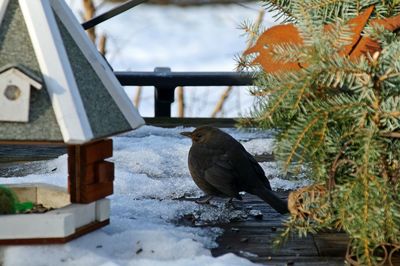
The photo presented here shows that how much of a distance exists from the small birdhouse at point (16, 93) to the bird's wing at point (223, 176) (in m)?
1.22

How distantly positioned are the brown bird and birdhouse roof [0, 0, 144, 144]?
809 mm

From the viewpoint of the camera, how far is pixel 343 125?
2.83 metres

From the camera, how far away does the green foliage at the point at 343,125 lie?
271cm

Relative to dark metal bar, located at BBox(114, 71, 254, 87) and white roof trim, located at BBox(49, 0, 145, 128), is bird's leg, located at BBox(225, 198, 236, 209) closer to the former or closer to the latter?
white roof trim, located at BBox(49, 0, 145, 128)

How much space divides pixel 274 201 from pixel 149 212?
466 millimetres

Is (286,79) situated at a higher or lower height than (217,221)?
higher

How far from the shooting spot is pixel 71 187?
291cm

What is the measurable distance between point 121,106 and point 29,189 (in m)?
0.49

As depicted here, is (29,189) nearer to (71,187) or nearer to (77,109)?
(71,187)

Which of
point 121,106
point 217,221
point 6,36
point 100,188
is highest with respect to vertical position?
point 6,36

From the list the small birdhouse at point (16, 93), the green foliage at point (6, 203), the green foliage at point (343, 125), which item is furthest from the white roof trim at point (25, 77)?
the green foliage at point (343, 125)

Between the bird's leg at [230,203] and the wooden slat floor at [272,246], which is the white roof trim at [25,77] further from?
the bird's leg at [230,203]

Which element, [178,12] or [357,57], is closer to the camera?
[357,57]

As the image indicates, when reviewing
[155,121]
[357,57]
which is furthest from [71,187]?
[155,121]
